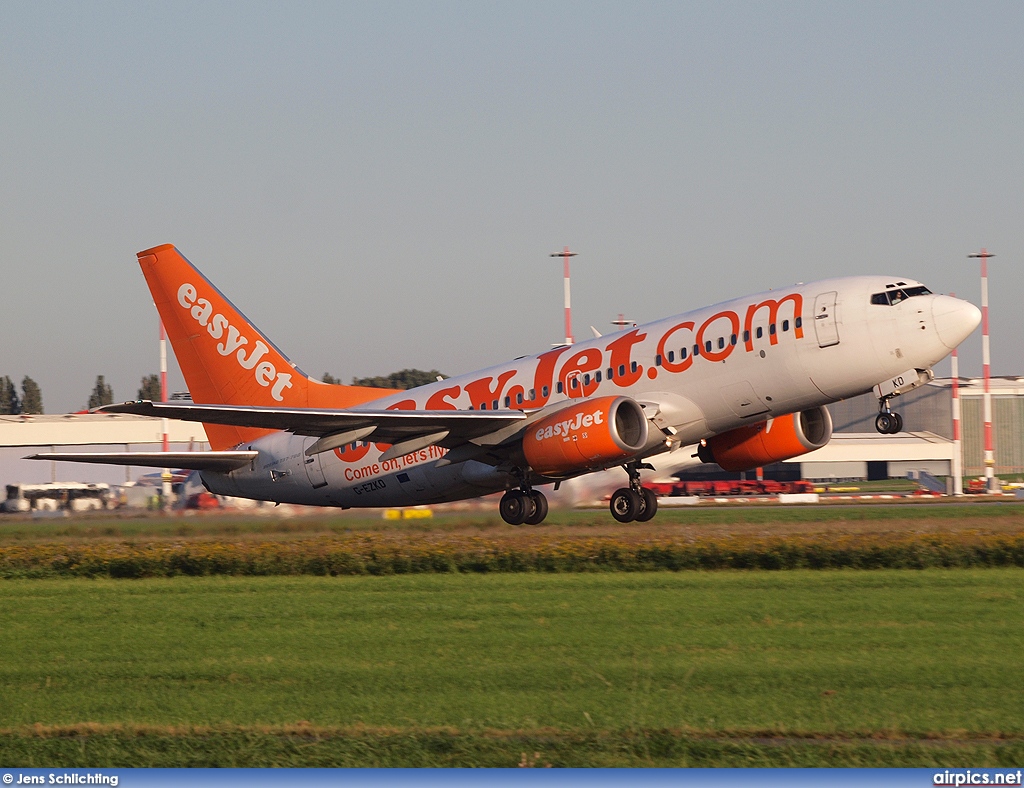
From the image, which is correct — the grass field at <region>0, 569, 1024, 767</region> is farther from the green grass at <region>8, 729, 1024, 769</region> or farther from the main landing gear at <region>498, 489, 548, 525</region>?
the main landing gear at <region>498, 489, 548, 525</region>

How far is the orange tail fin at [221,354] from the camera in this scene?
3453cm

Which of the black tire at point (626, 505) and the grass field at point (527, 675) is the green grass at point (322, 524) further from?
the grass field at point (527, 675)

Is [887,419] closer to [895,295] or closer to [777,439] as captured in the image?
[895,295]

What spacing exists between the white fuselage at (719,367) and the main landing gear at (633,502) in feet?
7.03

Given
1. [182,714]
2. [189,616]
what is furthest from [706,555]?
[182,714]

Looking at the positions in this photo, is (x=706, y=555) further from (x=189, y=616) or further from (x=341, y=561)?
(x=189, y=616)

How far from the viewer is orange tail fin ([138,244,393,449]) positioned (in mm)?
34531

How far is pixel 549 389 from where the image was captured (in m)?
29.2

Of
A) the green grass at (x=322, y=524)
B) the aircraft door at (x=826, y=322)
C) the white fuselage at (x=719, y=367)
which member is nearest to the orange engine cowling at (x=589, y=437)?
the white fuselage at (x=719, y=367)

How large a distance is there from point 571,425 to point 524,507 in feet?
14.9

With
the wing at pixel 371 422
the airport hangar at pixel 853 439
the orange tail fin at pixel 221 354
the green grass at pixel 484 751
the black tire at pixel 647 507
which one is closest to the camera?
the green grass at pixel 484 751

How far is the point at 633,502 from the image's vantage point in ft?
101
